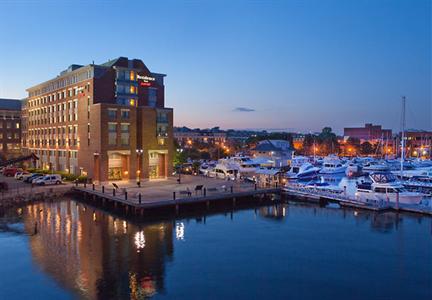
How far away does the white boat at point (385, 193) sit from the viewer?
151 ft

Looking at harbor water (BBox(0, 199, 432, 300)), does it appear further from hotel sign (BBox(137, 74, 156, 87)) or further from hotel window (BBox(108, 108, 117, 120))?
hotel sign (BBox(137, 74, 156, 87))

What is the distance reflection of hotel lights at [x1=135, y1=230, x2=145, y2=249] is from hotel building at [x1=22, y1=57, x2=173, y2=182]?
29243 mm

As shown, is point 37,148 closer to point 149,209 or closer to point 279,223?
point 149,209

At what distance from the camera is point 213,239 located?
34688mm

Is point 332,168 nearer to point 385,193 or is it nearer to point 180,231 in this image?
point 385,193

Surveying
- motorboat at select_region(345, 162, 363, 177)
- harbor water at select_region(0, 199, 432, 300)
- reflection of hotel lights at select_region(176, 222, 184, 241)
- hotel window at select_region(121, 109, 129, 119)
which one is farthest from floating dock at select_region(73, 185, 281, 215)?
motorboat at select_region(345, 162, 363, 177)

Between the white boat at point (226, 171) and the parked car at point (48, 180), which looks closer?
the parked car at point (48, 180)

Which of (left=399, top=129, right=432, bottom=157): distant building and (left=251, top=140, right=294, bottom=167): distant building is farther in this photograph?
(left=399, top=129, right=432, bottom=157): distant building

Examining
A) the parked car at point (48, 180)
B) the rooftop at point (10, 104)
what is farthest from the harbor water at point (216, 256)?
the rooftop at point (10, 104)

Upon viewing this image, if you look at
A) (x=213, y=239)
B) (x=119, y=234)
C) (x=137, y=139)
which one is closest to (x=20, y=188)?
(x=137, y=139)

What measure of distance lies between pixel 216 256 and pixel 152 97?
4895cm

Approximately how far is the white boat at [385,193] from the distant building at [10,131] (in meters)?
95.5

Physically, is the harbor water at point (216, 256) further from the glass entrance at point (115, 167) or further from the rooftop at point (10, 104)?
the rooftop at point (10, 104)

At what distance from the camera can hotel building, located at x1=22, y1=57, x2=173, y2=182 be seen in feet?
210
